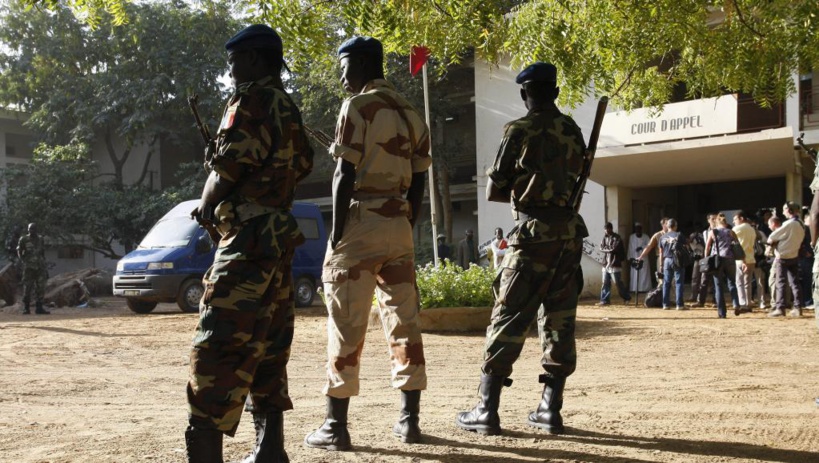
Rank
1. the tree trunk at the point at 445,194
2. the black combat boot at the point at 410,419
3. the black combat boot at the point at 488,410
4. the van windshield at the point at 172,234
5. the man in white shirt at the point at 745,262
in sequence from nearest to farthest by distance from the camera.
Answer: the black combat boot at the point at 410,419, the black combat boot at the point at 488,410, the man in white shirt at the point at 745,262, the van windshield at the point at 172,234, the tree trunk at the point at 445,194

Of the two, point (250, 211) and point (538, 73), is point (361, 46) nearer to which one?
point (538, 73)

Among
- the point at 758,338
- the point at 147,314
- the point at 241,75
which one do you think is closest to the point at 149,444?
the point at 241,75

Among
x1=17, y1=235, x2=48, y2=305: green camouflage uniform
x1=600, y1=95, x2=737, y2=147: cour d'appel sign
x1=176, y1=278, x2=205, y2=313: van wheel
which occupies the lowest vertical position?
x1=176, y1=278, x2=205, y2=313: van wheel

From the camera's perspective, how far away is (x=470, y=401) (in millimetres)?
5359

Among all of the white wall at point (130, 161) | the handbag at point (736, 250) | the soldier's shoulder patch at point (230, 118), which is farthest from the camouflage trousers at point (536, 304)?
the white wall at point (130, 161)

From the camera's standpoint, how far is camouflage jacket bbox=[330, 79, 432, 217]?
3.88 m

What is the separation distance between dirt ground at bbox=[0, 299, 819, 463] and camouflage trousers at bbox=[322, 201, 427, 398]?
0.38 m

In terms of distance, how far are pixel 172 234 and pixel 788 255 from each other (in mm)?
11147

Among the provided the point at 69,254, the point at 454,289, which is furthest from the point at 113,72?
the point at 454,289

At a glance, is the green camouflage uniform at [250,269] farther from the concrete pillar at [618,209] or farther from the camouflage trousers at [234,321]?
the concrete pillar at [618,209]

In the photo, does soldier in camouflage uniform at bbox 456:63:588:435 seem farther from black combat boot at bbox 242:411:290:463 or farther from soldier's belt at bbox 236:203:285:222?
soldier's belt at bbox 236:203:285:222

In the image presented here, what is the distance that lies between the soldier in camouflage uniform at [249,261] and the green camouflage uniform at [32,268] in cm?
1446

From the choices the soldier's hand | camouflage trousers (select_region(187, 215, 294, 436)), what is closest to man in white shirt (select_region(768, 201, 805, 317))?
the soldier's hand

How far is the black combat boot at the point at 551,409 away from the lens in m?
4.28
